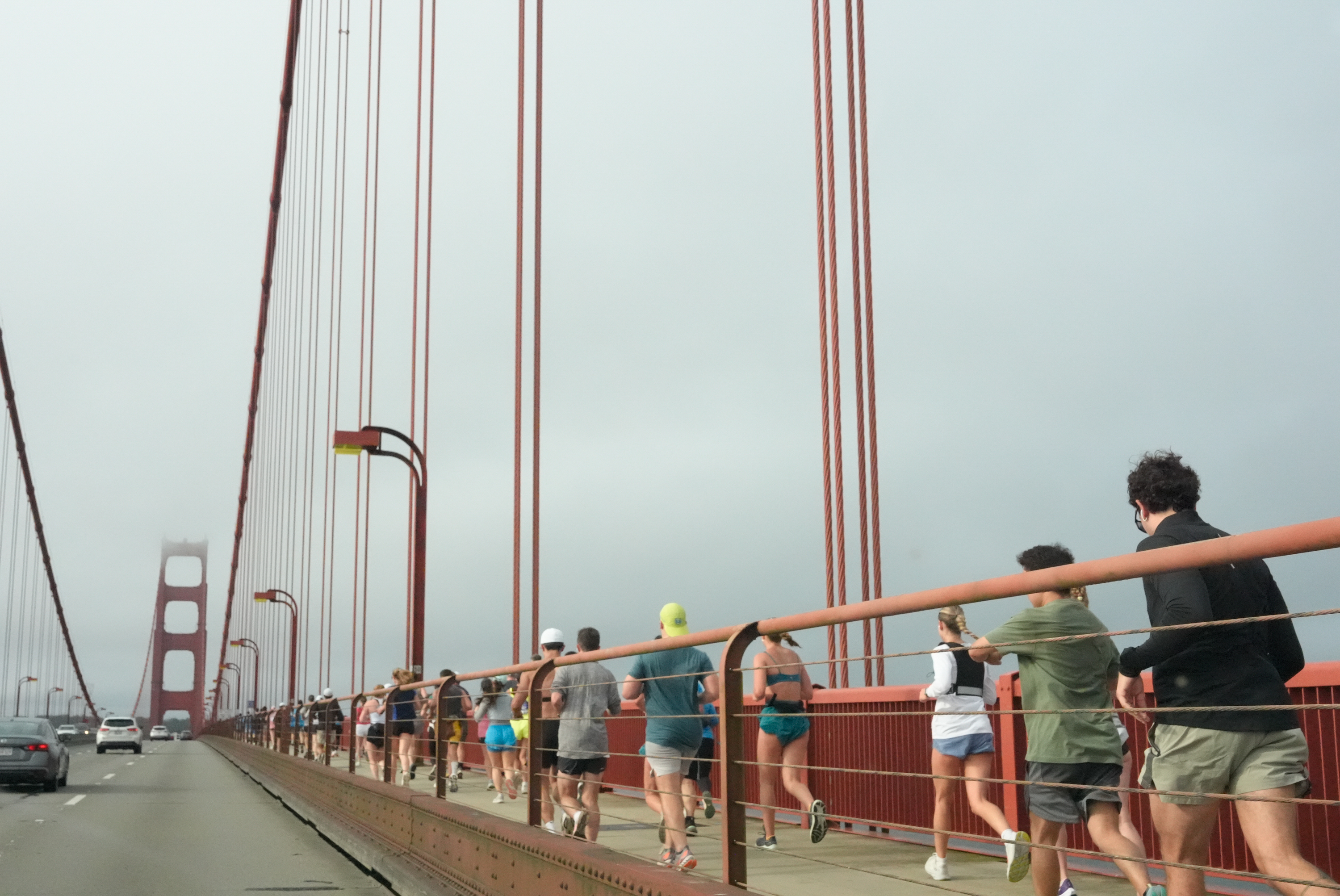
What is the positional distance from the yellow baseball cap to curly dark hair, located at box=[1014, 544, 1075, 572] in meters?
3.07

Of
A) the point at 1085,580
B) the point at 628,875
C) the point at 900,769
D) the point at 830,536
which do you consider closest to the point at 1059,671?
the point at 628,875

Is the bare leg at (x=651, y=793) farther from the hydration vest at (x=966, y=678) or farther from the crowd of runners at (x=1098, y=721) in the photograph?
the hydration vest at (x=966, y=678)

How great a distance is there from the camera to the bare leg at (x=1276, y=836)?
2953 mm

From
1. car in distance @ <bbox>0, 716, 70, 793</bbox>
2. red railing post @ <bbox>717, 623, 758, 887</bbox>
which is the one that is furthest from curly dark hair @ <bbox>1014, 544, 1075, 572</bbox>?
car in distance @ <bbox>0, 716, 70, 793</bbox>

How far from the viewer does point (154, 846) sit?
11.5 metres

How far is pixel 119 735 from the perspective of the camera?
54.5 metres

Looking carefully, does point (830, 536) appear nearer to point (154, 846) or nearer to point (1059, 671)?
point (154, 846)

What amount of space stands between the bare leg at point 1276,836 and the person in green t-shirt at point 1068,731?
3.93 feet

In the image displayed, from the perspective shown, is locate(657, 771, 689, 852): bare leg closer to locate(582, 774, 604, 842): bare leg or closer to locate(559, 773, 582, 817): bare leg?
locate(582, 774, 604, 842): bare leg

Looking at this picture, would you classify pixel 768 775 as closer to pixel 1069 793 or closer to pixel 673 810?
pixel 673 810

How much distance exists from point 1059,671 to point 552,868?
2040 mm

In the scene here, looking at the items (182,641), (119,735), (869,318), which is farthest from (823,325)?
(182,641)

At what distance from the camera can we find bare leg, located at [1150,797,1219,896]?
321cm

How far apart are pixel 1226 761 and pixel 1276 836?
0.69ft
